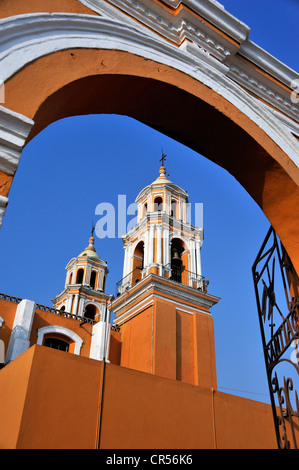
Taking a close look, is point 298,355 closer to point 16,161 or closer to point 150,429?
point 16,161

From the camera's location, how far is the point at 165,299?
12938 mm

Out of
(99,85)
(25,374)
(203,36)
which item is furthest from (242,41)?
(25,374)

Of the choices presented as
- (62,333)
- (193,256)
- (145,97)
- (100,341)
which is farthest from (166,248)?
(145,97)

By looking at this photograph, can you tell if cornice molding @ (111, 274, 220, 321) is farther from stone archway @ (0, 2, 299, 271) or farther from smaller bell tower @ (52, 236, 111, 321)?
stone archway @ (0, 2, 299, 271)

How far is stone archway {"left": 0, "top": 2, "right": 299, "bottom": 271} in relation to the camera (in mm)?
1832

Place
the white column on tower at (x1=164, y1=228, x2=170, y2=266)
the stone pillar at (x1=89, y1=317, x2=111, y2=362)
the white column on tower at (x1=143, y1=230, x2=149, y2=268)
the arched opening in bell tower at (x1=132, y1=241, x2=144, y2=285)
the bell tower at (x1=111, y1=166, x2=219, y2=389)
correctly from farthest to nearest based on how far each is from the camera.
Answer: the arched opening in bell tower at (x1=132, y1=241, x2=144, y2=285), the white column on tower at (x1=143, y1=230, x2=149, y2=268), the white column on tower at (x1=164, y1=228, x2=170, y2=266), the stone pillar at (x1=89, y1=317, x2=111, y2=362), the bell tower at (x1=111, y1=166, x2=219, y2=389)

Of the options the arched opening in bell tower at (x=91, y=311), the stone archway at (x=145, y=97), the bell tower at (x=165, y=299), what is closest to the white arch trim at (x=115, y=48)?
the stone archway at (x=145, y=97)

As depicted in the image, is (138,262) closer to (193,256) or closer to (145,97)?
(193,256)

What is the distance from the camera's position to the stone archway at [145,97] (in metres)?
1.83

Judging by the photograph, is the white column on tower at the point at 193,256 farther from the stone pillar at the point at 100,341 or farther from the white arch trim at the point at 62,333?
the white arch trim at the point at 62,333

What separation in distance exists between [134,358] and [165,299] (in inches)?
79.0

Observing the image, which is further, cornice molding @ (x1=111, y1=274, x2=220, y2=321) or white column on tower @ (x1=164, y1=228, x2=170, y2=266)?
white column on tower @ (x1=164, y1=228, x2=170, y2=266)

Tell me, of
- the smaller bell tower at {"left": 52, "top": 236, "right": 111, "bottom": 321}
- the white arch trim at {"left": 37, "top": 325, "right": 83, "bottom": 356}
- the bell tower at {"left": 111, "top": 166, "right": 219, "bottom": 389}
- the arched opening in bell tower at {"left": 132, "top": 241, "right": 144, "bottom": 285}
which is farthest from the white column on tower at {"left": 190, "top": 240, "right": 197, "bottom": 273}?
the smaller bell tower at {"left": 52, "top": 236, "right": 111, "bottom": 321}

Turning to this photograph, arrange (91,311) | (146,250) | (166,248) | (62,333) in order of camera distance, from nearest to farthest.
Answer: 1. (62,333)
2. (166,248)
3. (146,250)
4. (91,311)
